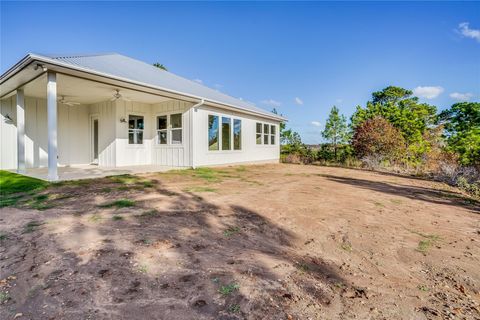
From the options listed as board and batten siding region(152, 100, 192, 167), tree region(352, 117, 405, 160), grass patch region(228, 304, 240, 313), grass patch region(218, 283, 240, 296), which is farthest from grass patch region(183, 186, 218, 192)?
tree region(352, 117, 405, 160)

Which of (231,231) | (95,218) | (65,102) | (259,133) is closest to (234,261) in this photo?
(231,231)

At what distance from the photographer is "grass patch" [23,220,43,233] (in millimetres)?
3227

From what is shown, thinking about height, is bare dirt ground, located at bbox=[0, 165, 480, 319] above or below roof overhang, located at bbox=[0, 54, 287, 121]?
below

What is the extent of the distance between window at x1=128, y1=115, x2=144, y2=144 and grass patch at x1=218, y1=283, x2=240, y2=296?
10.3m

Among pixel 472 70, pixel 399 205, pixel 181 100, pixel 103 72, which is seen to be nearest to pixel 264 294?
pixel 399 205

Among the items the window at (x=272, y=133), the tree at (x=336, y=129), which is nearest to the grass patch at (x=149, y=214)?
the window at (x=272, y=133)

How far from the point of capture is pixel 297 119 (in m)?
20.8

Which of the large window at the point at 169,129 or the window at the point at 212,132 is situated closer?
the large window at the point at 169,129

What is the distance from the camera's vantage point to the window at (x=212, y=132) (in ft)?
37.4

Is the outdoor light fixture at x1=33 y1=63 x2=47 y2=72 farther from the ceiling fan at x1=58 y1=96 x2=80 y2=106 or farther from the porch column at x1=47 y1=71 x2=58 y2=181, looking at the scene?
the ceiling fan at x1=58 y1=96 x2=80 y2=106

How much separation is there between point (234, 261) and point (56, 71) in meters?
7.08

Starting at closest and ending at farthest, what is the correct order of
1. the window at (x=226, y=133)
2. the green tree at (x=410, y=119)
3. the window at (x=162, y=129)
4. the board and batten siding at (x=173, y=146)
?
the board and batten siding at (x=173, y=146) → the window at (x=162, y=129) → the window at (x=226, y=133) → the green tree at (x=410, y=119)

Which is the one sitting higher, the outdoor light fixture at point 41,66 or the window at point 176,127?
the outdoor light fixture at point 41,66

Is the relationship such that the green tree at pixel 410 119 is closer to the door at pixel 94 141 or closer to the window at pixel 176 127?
the window at pixel 176 127
